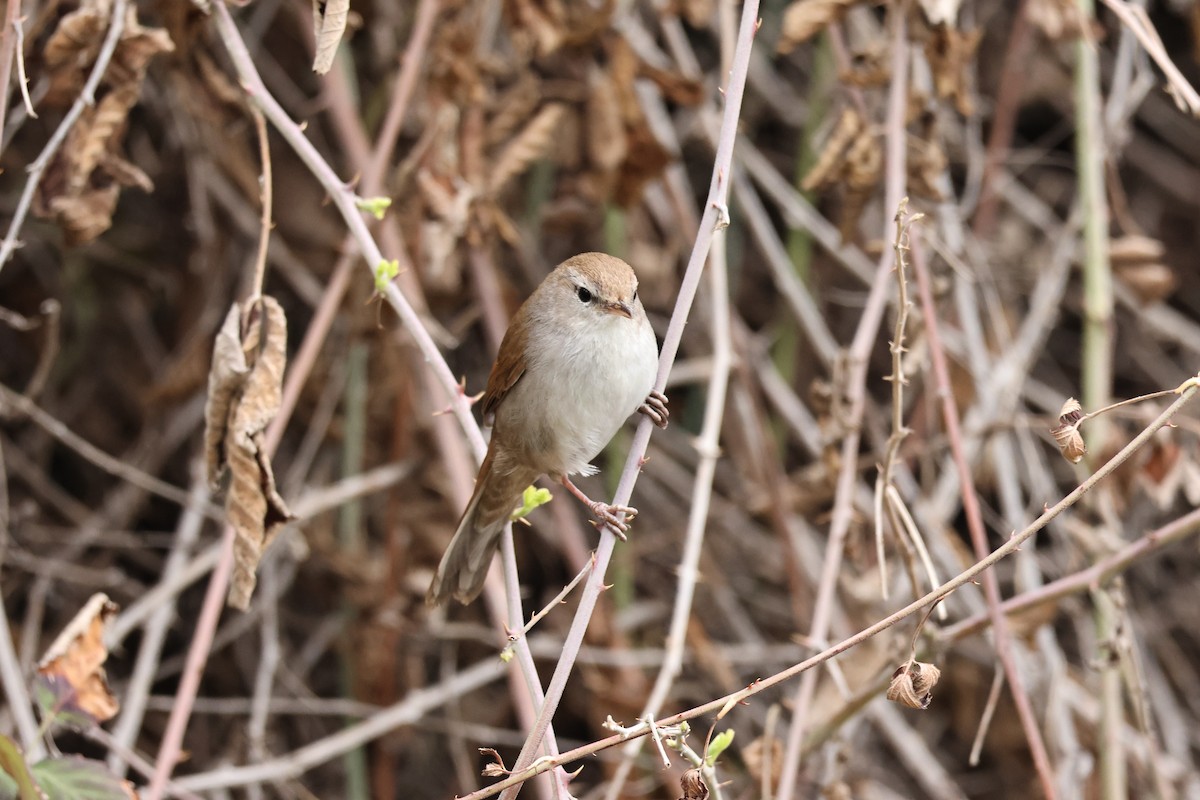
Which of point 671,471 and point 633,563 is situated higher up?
point 671,471

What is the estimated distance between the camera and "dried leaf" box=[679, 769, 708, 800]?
81.3 inches

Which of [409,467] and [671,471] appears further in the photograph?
[671,471]

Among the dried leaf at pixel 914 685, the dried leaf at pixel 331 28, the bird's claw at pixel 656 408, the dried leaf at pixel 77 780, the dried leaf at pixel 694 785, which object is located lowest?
the dried leaf at pixel 77 780

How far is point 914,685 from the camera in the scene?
2.18 metres

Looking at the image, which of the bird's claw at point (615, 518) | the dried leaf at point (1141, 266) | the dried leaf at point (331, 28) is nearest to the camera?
the bird's claw at point (615, 518)

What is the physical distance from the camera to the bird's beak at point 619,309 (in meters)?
3.12

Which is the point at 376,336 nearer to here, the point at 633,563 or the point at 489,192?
the point at 489,192

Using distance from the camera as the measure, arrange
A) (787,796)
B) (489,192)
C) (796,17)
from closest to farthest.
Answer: (787,796), (796,17), (489,192)

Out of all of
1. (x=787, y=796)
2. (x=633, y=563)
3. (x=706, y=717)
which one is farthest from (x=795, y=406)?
(x=787, y=796)

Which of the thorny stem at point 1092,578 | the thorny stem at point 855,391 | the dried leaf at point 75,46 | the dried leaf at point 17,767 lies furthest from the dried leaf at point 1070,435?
the dried leaf at point 75,46

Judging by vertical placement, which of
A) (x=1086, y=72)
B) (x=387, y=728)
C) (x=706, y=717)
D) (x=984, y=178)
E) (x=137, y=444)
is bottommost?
(x=706, y=717)

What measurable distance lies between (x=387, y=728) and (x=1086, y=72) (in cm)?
305

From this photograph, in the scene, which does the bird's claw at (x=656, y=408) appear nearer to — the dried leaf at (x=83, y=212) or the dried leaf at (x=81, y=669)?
the dried leaf at (x=81, y=669)

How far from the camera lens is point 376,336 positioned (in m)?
4.18
